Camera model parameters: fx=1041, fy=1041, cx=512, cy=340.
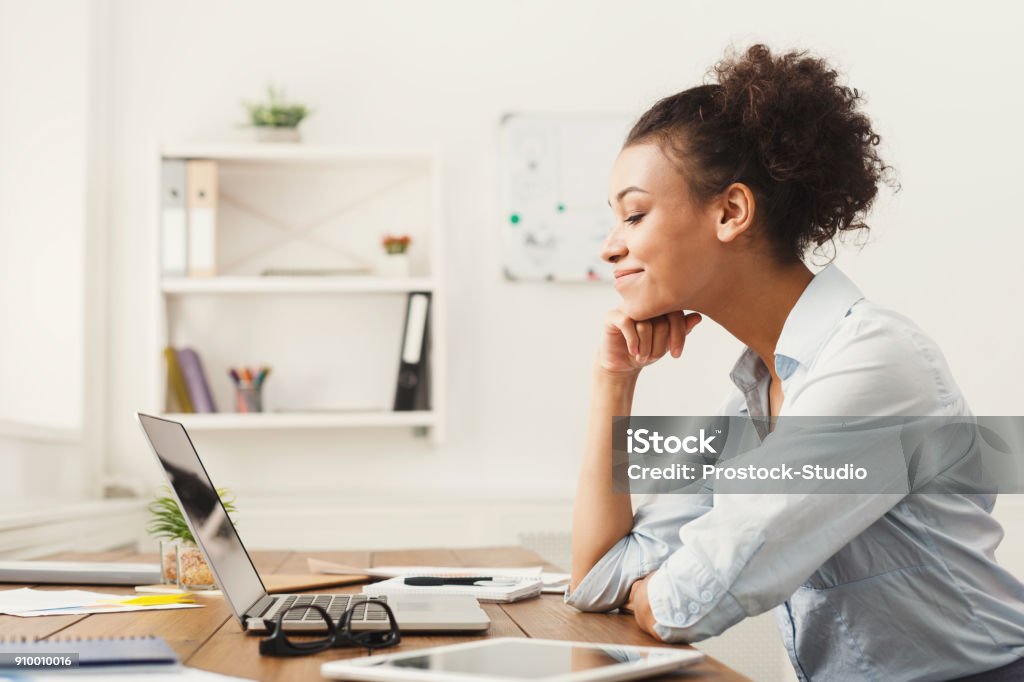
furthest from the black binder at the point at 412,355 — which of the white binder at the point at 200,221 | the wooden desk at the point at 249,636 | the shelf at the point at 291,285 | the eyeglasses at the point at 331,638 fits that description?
the eyeglasses at the point at 331,638

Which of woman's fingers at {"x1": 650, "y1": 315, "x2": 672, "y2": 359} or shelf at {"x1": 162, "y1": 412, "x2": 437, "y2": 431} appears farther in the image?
shelf at {"x1": 162, "y1": 412, "x2": 437, "y2": 431}

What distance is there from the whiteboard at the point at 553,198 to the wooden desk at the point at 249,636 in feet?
5.98

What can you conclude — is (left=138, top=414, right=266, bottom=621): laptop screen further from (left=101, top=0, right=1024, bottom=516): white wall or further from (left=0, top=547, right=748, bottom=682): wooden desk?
(left=101, top=0, right=1024, bottom=516): white wall

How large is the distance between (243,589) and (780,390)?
2.42 feet

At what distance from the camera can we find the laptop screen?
3.28 ft

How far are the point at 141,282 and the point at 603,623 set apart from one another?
2.32 metres

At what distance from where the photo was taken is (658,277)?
1293 millimetres

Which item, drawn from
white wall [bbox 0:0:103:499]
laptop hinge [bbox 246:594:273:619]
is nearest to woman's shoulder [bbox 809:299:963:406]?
laptop hinge [bbox 246:594:273:619]

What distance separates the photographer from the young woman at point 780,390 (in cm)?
98

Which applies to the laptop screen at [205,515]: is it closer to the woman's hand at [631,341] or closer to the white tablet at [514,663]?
the white tablet at [514,663]

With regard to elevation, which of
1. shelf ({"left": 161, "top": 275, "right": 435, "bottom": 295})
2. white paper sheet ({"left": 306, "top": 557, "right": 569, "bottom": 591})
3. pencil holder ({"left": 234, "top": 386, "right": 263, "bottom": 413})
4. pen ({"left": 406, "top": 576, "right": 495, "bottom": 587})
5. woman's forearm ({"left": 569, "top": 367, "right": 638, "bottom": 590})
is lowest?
white paper sheet ({"left": 306, "top": 557, "right": 569, "bottom": 591})

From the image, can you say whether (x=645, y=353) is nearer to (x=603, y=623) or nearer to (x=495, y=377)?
(x=603, y=623)

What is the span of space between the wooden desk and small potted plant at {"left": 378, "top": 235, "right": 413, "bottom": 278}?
5.32ft

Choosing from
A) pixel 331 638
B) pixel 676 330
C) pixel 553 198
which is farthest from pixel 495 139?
pixel 331 638
